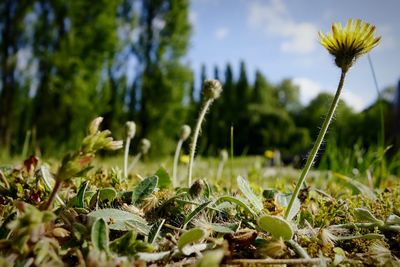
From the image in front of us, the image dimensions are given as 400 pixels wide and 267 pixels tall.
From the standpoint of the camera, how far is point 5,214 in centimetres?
103

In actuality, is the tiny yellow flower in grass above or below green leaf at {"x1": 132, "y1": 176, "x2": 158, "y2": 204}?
above

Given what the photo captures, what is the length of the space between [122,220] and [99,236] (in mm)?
145

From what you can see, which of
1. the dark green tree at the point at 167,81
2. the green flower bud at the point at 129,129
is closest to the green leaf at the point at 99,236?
the green flower bud at the point at 129,129

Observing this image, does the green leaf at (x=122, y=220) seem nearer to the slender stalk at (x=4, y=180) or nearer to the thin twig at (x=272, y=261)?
the thin twig at (x=272, y=261)

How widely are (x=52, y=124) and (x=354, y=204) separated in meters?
16.0

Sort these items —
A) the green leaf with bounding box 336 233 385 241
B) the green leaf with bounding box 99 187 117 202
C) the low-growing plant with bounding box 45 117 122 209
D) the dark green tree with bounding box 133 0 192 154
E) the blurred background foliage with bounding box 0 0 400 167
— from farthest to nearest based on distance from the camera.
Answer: the dark green tree with bounding box 133 0 192 154, the blurred background foliage with bounding box 0 0 400 167, the green leaf with bounding box 99 187 117 202, the green leaf with bounding box 336 233 385 241, the low-growing plant with bounding box 45 117 122 209

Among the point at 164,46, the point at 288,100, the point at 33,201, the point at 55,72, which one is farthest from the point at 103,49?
the point at 288,100

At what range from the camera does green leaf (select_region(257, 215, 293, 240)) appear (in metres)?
0.88

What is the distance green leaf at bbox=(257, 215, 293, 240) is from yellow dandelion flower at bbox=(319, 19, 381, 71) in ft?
1.35

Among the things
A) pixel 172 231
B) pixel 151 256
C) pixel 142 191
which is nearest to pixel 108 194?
pixel 142 191

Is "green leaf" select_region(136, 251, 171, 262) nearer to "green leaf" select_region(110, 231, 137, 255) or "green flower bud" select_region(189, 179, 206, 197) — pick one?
"green leaf" select_region(110, 231, 137, 255)

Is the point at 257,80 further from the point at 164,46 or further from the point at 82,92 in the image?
the point at 82,92

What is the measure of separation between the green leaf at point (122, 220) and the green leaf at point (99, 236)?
110 millimetres

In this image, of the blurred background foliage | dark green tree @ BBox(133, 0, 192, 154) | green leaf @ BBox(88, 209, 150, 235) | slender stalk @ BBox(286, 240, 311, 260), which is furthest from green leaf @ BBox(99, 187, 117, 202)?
dark green tree @ BBox(133, 0, 192, 154)
